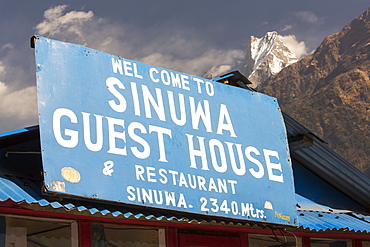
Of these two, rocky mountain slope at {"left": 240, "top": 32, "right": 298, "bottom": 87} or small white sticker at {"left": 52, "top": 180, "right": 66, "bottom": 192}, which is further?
rocky mountain slope at {"left": 240, "top": 32, "right": 298, "bottom": 87}

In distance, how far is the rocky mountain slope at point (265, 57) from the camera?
155 m

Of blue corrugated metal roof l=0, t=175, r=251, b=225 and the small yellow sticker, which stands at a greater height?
the small yellow sticker

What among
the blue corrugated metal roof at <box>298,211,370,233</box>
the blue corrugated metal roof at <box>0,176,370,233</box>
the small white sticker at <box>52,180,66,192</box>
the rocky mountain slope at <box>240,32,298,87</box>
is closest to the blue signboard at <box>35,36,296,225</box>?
the small white sticker at <box>52,180,66,192</box>

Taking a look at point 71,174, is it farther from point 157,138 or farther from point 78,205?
point 157,138

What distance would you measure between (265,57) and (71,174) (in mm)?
156687

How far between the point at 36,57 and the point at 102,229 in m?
2.47

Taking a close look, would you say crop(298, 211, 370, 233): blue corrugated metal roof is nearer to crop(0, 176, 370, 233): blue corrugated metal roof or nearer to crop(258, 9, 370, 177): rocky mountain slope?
crop(0, 176, 370, 233): blue corrugated metal roof

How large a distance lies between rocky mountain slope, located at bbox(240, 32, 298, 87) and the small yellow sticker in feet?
481

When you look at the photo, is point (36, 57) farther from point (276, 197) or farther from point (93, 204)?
point (276, 197)

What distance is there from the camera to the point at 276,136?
29.9 ft

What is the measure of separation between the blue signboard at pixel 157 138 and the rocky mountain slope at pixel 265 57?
144107 mm

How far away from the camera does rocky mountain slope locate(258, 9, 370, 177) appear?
217 ft

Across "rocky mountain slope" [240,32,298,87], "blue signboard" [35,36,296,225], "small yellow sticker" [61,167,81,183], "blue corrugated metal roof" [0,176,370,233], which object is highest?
"rocky mountain slope" [240,32,298,87]

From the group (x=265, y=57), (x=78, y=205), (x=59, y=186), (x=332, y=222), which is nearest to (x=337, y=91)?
(x=332, y=222)
